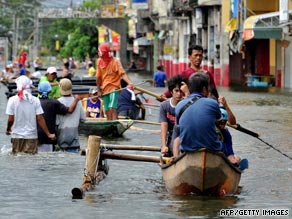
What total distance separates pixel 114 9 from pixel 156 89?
46.8 meters

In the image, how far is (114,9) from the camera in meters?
94.1

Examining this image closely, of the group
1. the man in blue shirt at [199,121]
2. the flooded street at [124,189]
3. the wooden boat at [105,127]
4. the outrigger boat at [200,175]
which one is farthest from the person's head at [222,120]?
the wooden boat at [105,127]

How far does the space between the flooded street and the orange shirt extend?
4.34 feet

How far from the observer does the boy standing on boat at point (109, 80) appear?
71.1 feet

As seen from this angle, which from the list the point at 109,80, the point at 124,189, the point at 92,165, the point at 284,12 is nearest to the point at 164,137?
the point at 124,189

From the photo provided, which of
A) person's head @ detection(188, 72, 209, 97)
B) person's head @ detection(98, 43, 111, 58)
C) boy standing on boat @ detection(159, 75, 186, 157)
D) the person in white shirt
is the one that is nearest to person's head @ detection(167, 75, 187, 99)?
boy standing on boat @ detection(159, 75, 186, 157)

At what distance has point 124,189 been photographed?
1395cm

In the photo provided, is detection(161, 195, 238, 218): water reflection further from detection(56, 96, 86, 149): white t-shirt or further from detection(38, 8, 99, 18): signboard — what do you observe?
detection(38, 8, 99, 18): signboard

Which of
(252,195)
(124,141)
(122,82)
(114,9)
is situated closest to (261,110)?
(122,82)

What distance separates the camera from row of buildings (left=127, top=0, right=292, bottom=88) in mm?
43906

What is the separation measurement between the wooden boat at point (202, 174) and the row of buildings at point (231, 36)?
1070 inches

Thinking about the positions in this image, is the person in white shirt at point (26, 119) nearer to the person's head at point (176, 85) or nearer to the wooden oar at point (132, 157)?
the wooden oar at point (132, 157)

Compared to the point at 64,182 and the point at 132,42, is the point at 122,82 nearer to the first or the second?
the point at 64,182

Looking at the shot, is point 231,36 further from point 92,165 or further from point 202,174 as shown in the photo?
point 202,174
